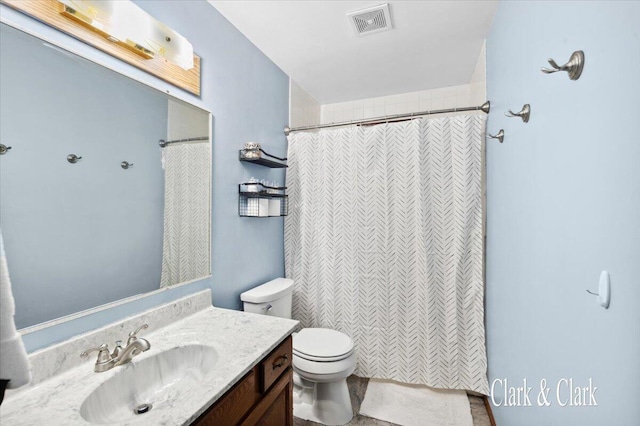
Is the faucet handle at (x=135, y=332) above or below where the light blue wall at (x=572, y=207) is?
below

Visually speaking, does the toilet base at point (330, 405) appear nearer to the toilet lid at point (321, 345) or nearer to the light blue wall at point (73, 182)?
the toilet lid at point (321, 345)

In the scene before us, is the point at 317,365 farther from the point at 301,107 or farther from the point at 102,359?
the point at 301,107

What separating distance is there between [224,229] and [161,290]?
488 millimetres

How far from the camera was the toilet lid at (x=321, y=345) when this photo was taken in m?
1.59

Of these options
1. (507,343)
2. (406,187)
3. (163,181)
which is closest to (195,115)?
(163,181)

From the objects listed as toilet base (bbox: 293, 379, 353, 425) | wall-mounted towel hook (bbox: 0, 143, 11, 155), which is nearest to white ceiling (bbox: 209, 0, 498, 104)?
wall-mounted towel hook (bbox: 0, 143, 11, 155)

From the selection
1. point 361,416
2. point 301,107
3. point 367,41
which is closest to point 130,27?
point 367,41

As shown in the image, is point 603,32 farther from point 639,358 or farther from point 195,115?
point 195,115

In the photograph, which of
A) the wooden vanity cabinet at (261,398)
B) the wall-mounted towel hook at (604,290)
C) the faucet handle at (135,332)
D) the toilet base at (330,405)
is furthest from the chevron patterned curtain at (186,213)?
the wall-mounted towel hook at (604,290)

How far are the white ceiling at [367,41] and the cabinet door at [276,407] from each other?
1.82m

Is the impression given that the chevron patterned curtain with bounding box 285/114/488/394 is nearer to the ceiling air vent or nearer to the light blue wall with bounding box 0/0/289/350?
the light blue wall with bounding box 0/0/289/350

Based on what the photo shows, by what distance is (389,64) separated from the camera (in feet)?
7.14

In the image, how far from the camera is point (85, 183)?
0.99 m

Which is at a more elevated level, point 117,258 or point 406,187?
point 406,187
